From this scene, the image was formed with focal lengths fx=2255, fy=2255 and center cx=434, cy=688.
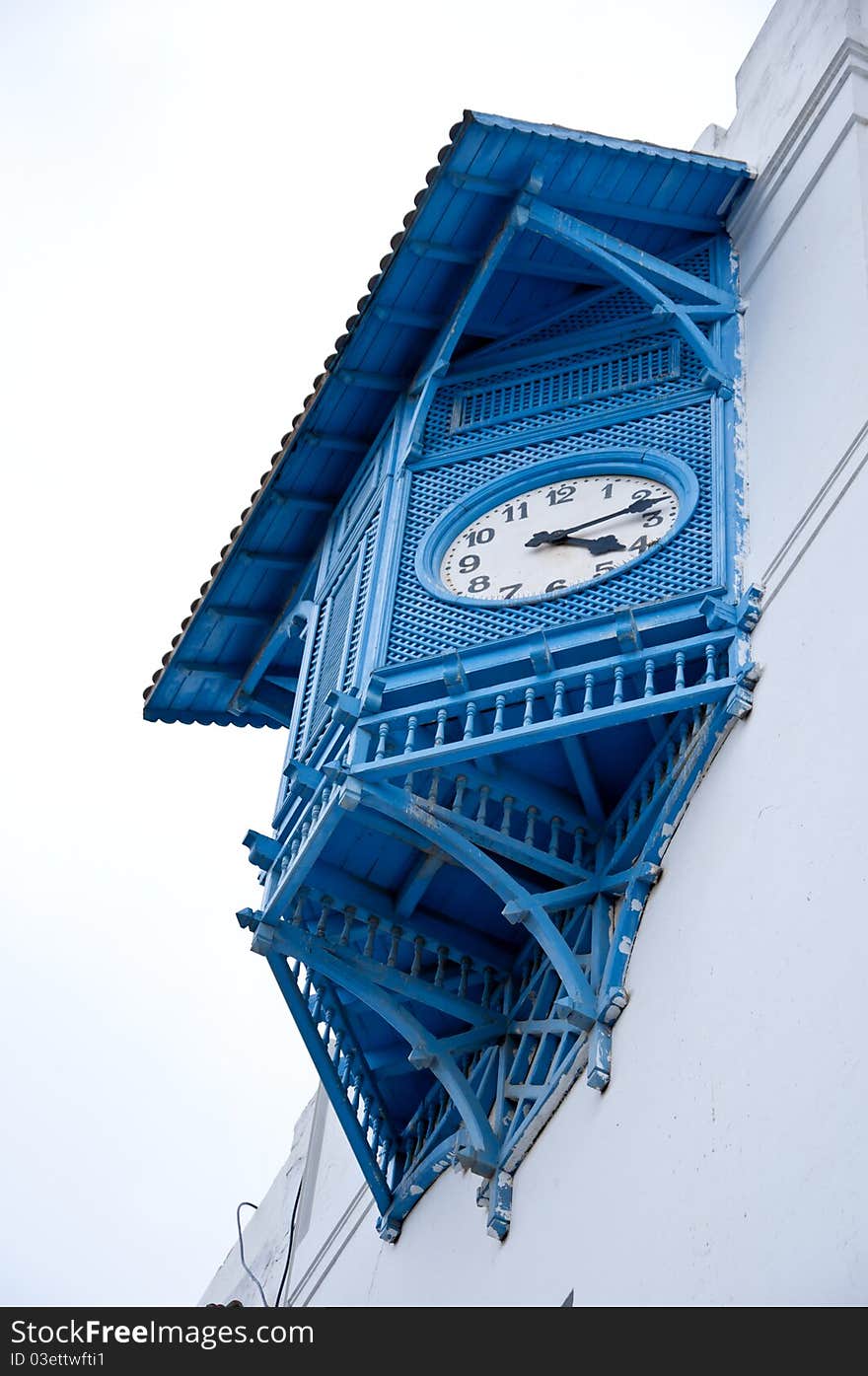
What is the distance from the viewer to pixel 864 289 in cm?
939

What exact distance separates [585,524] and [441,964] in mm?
2008

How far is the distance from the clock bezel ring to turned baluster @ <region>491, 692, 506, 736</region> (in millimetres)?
583

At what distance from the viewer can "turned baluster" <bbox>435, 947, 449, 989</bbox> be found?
9680mm

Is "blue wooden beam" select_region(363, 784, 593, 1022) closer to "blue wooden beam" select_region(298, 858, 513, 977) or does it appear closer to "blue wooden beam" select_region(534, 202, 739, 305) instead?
"blue wooden beam" select_region(298, 858, 513, 977)

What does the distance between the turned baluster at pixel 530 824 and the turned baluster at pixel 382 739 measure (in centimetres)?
68

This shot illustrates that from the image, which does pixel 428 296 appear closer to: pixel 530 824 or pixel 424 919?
pixel 530 824

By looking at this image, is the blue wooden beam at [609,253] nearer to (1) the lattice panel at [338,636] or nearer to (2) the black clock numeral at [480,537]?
(2) the black clock numeral at [480,537]

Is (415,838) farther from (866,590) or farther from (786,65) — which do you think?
(786,65)

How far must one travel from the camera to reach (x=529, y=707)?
890cm

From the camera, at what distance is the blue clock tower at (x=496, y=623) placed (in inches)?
354

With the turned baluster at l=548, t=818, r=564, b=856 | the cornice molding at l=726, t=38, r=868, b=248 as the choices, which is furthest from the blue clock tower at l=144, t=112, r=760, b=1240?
the cornice molding at l=726, t=38, r=868, b=248

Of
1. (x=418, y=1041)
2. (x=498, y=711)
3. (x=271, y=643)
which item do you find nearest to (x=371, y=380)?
(x=271, y=643)

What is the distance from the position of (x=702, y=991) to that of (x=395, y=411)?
13.1 ft

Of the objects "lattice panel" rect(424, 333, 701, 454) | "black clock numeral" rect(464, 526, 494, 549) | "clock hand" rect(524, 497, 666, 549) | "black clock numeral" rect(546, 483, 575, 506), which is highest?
"lattice panel" rect(424, 333, 701, 454)
